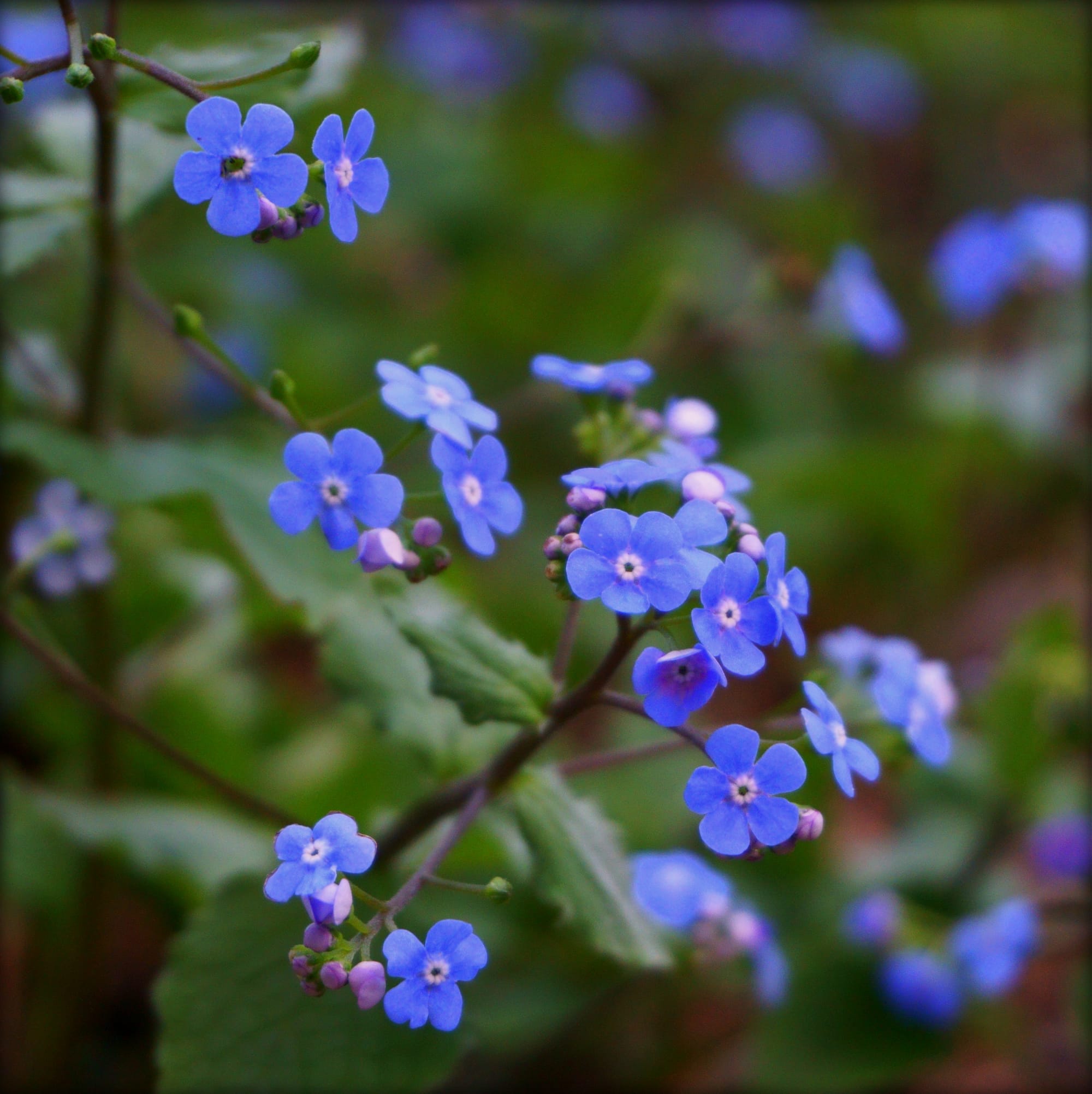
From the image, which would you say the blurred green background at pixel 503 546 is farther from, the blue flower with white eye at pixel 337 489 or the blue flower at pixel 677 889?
the blue flower with white eye at pixel 337 489

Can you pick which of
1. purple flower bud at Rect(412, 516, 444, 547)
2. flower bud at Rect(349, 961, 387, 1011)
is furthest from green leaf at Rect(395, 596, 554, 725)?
flower bud at Rect(349, 961, 387, 1011)

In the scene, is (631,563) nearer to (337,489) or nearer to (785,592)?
(785,592)

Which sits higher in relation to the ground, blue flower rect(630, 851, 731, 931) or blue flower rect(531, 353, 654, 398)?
blue flower rect(531, 353, 654, 398)

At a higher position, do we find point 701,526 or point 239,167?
point 239,167

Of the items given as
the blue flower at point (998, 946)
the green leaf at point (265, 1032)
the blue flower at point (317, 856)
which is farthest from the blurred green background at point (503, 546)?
the blue flower at point (317, 856)

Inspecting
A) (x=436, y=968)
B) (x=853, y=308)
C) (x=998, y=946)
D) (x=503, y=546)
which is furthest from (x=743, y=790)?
(x=503, y=546)

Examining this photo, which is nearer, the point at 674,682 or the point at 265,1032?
the point at 674,682

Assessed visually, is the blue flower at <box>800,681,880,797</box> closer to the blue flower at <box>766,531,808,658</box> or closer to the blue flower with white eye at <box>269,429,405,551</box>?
the blue flower at <box>766,531,808,658</box>
